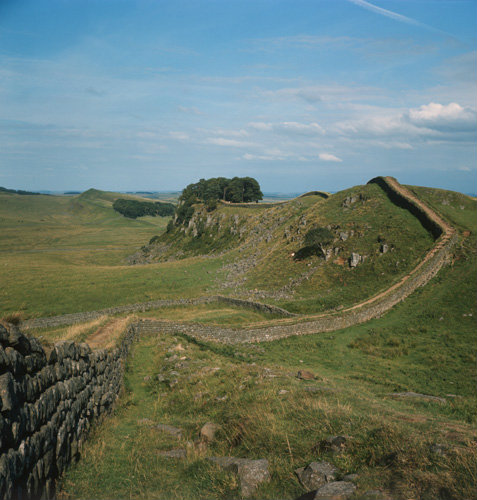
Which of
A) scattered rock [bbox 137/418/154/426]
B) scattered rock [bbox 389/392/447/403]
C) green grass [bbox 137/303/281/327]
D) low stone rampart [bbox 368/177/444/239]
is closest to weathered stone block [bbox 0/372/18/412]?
scattered rock [bbox 137/418/154/426]

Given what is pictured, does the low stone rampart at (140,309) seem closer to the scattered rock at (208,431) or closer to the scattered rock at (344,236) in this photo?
the scattered rock at (344,236)

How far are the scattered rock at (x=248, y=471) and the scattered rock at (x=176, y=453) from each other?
1423mm

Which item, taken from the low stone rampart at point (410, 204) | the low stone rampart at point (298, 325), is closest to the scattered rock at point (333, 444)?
the low stone rampart at point (298, 325)

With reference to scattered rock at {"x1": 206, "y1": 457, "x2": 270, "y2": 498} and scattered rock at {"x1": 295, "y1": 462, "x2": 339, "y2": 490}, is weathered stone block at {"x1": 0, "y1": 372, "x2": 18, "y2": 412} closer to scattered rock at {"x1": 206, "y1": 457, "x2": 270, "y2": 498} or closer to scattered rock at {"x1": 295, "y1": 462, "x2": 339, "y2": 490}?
scattered rock at {"x1": 206, "y1": 457, "x2": 270, "y2": 498}

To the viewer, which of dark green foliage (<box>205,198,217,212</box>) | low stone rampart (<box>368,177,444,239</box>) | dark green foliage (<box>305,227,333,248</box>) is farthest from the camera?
dark green foliage (<box>205,198,217,212</box>)

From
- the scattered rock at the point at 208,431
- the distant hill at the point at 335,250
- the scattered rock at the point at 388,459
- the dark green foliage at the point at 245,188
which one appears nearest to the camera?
the scattered rock at the point at 388,459

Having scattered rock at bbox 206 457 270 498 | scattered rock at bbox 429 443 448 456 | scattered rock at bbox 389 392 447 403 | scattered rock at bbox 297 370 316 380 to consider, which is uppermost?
scattered rock at bbox 429 443 448 456

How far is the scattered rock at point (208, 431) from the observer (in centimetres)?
1059

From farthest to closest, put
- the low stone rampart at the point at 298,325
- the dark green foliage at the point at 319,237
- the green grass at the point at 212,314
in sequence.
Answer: the dark green foliage at the point at 319,237 < the green grass at the point at 212,314 < the low stone rampart at the point at 298,325

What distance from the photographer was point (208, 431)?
10.9 metres

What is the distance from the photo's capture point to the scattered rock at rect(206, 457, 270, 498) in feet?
24.3

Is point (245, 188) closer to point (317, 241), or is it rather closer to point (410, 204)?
point (410, 204)

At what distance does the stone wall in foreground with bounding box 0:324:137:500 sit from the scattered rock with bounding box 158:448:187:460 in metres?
2.45

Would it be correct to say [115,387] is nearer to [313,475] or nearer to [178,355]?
[178,355]
